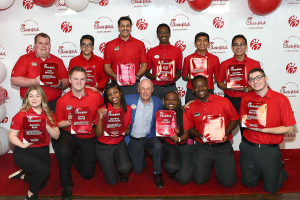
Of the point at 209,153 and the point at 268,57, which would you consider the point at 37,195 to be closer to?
the point at 209,153

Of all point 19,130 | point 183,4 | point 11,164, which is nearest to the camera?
point 19,130

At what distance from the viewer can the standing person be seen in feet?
11.8

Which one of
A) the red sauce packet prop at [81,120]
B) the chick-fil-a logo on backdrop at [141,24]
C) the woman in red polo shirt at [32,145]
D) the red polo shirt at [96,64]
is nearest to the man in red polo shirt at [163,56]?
the chick-fil-a logo on backdrop at [141,24]

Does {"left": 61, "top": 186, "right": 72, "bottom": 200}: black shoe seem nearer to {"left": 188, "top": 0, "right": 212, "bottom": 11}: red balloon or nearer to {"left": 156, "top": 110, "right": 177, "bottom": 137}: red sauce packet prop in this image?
{"left": 156, "top": 110, "right": 177, "bottom": 137}: red sauce packet prop

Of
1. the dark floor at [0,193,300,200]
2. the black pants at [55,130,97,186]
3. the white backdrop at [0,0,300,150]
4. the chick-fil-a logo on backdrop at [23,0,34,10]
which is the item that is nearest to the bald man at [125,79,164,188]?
the dark floor at [0,193,300,200]

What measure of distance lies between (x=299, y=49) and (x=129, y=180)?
3904mm

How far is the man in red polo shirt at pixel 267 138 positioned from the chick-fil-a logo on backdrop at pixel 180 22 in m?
1.93

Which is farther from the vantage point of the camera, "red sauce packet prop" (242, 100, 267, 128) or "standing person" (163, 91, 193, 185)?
"standing person" (163, 91, 193, 185)

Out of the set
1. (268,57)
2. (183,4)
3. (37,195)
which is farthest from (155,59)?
(37,195)

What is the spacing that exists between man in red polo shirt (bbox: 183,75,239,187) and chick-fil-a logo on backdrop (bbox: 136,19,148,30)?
1.83 meters

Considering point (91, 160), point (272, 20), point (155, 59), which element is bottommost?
point (91, 160)

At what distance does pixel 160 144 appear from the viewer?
147 inches

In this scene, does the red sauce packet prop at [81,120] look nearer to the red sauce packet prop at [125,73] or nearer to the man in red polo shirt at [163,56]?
the red sauce packet prop at [125,73]

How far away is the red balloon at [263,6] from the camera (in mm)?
4344
